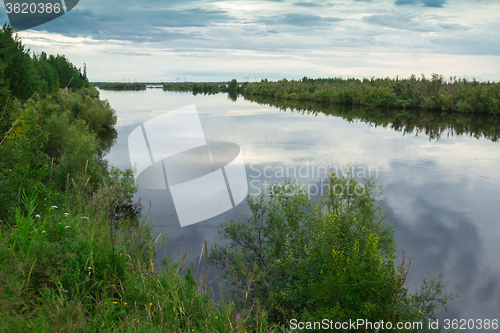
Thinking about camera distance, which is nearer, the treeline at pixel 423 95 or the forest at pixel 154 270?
the forest at pixel 154 270

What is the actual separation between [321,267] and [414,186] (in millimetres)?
19146

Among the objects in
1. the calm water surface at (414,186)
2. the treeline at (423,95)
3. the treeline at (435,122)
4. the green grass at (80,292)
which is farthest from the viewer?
the treeline at (423,95)

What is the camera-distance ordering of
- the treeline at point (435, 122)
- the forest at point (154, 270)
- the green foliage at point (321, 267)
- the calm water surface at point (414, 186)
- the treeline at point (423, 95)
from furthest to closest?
1. the treeline at point (423, 95)
2. the treeline at point (435, 122)
3. the calm water surface at point (414, 186)
4. the green foliage at point (321, 267)
5. the forest at point (154, 270)

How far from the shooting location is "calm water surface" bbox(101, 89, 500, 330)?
13406 mm

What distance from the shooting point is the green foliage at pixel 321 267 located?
6539 mm

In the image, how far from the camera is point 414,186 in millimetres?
23828

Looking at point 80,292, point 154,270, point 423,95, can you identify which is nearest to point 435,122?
point 423,95

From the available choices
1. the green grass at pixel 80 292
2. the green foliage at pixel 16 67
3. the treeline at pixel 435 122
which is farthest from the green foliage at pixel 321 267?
the treeline at pixel 435 122

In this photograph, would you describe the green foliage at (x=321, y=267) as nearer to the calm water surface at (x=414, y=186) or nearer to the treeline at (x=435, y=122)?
the calm water surface at (x=414, y=186)

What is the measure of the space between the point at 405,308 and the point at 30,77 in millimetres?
34003

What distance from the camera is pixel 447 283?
12.6 metres

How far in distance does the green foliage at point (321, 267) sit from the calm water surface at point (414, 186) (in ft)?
9.09

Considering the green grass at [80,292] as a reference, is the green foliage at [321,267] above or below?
below

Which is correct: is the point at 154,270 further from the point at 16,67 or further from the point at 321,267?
the point at 16,67
